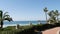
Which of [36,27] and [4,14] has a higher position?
[4,14]

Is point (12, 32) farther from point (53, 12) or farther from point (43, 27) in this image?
point (53, 12)

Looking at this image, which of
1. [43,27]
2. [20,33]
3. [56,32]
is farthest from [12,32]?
[43,27]

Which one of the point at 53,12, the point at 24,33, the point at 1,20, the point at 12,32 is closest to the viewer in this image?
the point at 12,32

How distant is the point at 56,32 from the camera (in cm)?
2339

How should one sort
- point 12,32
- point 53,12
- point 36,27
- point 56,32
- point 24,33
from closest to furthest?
1. point 12,32
2. point 24,33
3. point 56,32
4. point 36,27
5. point 53,12

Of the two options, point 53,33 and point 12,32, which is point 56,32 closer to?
point 53,33

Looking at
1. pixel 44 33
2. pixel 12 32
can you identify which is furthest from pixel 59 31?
pixel 12 32

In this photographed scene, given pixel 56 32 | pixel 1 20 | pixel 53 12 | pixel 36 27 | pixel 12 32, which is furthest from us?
pixel 53 12

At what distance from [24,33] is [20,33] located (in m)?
1.05

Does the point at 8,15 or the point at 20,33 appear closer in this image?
the point at 20,33

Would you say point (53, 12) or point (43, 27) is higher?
point (53, 12)

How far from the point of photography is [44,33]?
76.2ft

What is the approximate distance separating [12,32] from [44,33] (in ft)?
16.9

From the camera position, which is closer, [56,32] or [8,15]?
[56,32]
